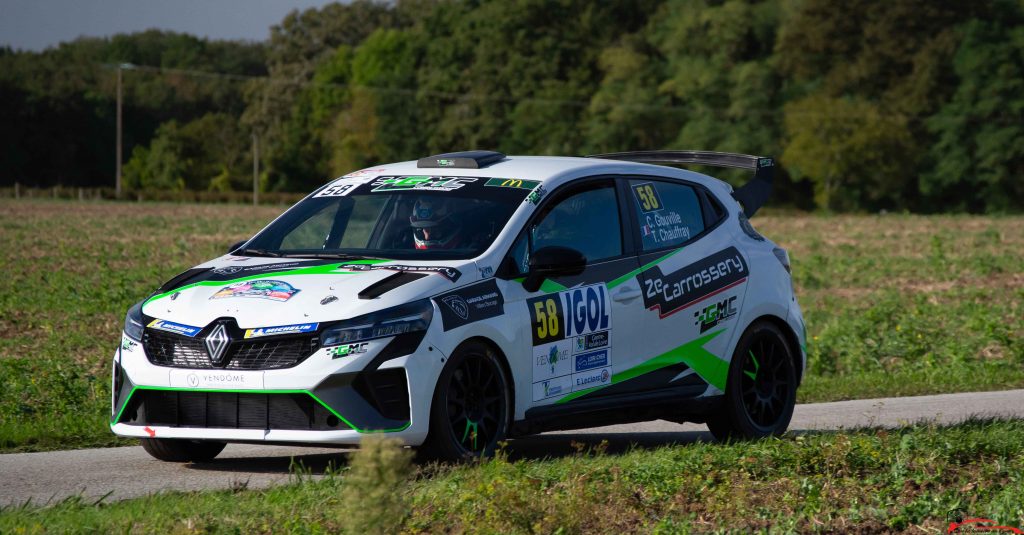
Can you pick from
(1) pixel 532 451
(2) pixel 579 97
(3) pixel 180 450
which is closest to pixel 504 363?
(1) pixel 532 451

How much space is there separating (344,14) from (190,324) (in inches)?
5054

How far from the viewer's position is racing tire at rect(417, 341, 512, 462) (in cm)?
750

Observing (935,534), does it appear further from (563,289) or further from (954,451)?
(563,289)

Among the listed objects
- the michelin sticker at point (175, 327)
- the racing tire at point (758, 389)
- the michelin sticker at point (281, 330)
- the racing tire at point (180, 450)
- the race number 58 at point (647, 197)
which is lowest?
the racing tire at point (180, 450)

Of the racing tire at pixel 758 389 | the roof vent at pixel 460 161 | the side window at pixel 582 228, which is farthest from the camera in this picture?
the racing tire at pixel 758 389

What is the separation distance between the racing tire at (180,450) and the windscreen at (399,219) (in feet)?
4.03

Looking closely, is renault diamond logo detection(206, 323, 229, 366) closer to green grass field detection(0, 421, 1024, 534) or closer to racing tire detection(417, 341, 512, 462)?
green grass field detection(0, 421, 1024, 534)

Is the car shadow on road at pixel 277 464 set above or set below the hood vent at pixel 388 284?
below

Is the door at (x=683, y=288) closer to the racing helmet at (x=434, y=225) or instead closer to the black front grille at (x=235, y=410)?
the racing helmet at (x=434, y=225)

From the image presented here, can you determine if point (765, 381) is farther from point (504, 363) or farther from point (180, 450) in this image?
point (180, 450)

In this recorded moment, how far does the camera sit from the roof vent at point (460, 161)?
919 cm

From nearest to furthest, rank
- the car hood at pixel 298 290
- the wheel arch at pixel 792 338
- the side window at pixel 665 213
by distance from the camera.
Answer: the car hood at pixel 298 290 < the side window at pixel 665 213 < the wheel arch at pixel 792 338

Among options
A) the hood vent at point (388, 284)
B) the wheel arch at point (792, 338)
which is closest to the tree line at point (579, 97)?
the wheel arch at point (792, 338)

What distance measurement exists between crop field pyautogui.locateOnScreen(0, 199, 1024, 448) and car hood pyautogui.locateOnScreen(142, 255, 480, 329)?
6.77ft
